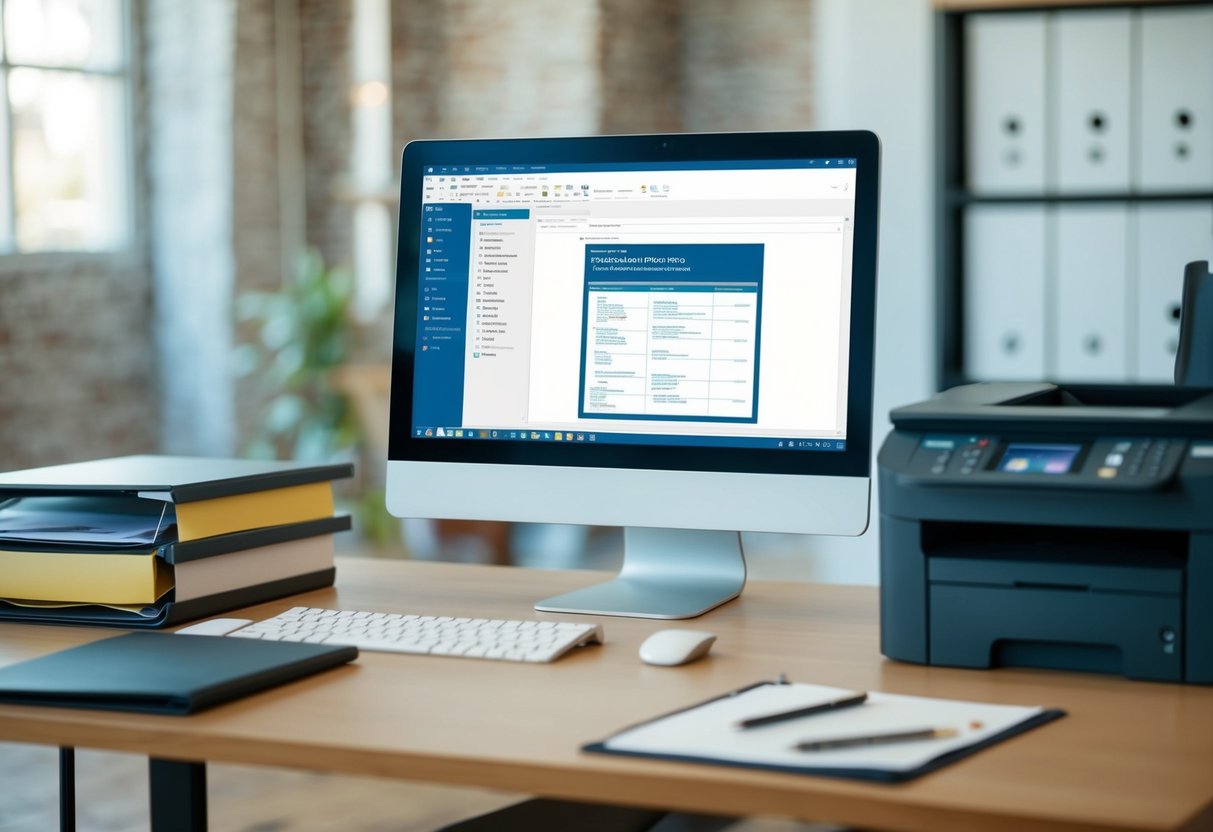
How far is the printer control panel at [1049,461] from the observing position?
1.16m

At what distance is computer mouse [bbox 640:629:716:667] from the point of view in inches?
49.6

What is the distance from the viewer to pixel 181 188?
6.64 metres

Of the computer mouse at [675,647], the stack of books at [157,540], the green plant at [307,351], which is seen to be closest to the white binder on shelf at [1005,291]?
the stack of books at [157,540]

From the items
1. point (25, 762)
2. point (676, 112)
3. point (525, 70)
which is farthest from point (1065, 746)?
point (676, 112)

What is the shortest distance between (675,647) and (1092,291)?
7.38ft

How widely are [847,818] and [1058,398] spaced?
73cm

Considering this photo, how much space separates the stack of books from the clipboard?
62cm

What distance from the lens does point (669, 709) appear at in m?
1.12

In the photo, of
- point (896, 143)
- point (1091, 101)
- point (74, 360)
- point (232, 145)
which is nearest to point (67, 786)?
point (896, 143)

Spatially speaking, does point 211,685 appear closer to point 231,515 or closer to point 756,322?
point 231,515

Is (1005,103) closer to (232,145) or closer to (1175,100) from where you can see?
(1175,100)

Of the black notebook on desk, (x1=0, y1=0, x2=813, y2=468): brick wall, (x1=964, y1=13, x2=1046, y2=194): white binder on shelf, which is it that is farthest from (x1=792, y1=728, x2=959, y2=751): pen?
(x1=0, y1=0, x2=813, y2=468): brick wall

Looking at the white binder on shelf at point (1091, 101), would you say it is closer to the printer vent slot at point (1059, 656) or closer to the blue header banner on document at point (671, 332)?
the blue header banner on document at point (671, 332)

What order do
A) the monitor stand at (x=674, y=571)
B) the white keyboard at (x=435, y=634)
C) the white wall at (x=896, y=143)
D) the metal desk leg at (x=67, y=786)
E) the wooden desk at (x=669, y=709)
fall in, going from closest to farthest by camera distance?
the wooden desk at (x=669, y=709), the white keyboard at (x=435, y=634), the monitor stand at (x=674, y=571), the metal desk leg at (x=67, y=786), the white wall at (x=896, y=143)
